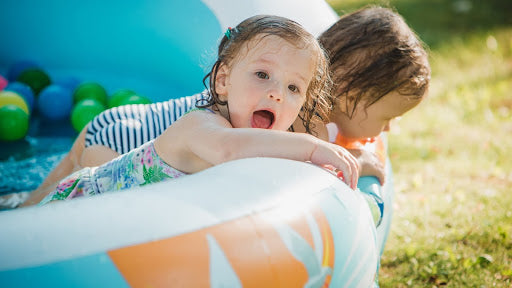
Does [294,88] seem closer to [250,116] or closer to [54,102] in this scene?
[250,116]

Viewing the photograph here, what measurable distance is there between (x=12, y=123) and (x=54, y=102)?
0.38 meters

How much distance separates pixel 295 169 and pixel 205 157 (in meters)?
0.24

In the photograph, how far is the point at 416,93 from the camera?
1.91 meters

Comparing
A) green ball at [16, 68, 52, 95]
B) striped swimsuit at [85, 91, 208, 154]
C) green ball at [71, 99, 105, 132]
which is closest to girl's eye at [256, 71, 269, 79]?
striped swimsuit at [85, 91, 208, 154]

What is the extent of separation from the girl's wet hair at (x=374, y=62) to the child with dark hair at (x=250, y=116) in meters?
0.23

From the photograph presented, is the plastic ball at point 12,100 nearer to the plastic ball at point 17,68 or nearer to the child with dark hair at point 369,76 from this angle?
the plastic ball at point 17,68

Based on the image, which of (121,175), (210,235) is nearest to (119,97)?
(121,175)

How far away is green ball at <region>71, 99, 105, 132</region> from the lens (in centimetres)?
284

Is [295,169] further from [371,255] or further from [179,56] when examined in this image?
[179,56]

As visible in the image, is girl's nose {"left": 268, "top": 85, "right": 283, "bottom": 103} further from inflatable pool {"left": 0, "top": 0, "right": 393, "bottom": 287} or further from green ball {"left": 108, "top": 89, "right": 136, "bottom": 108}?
green ball {"left": 108, "top": 89, "right": 136, "bottom": 108}

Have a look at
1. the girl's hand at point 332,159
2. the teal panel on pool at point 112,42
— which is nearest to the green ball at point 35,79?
the teal panel on pool at point 112,42

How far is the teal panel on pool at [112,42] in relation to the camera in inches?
117

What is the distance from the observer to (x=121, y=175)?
1703 millimetres

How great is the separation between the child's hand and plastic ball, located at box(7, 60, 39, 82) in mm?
2230
